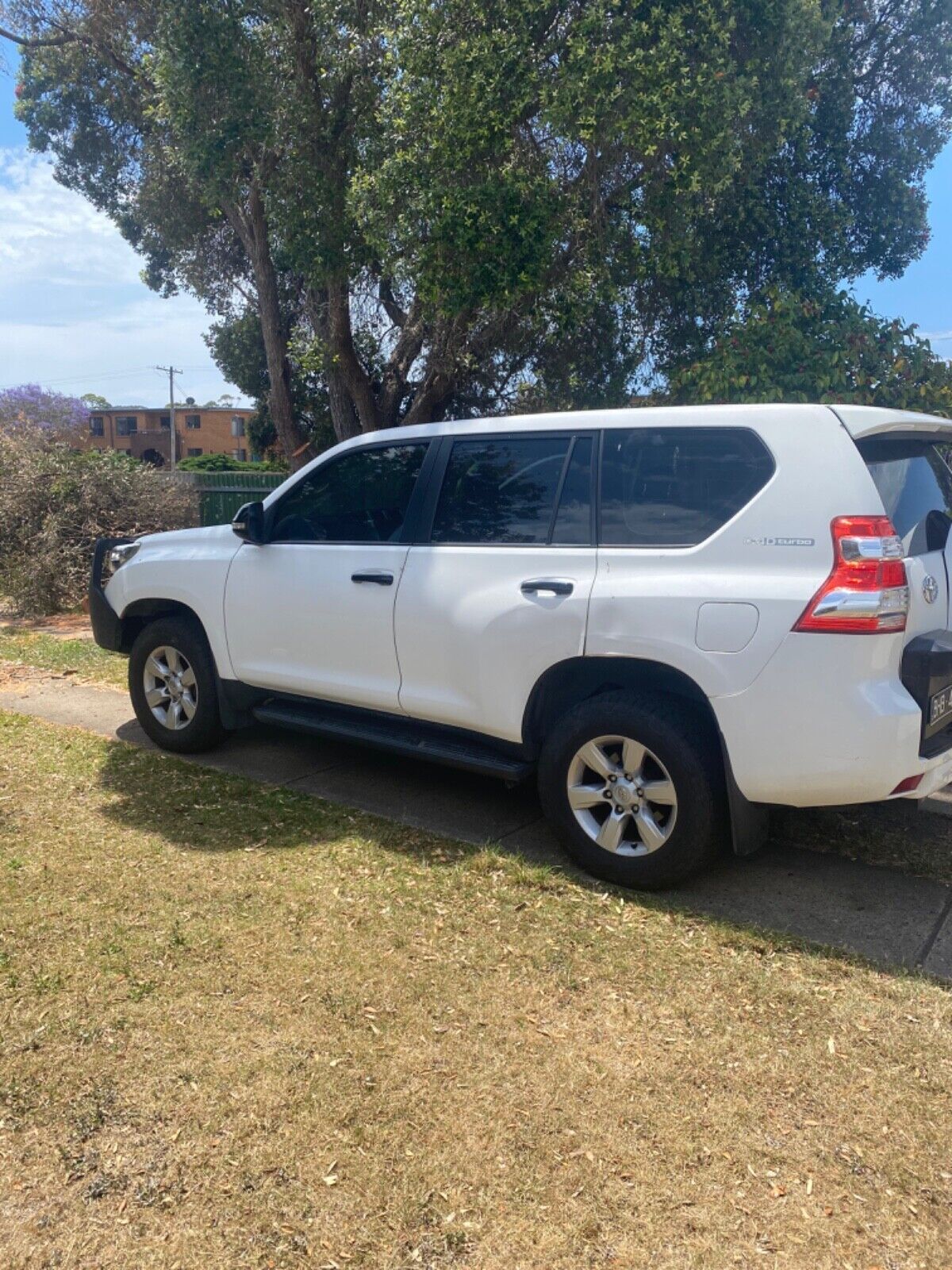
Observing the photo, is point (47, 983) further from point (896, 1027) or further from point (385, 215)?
point (385, 215)

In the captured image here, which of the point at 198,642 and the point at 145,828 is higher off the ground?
the point at 198,642

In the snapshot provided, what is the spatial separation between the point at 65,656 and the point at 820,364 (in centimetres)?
692

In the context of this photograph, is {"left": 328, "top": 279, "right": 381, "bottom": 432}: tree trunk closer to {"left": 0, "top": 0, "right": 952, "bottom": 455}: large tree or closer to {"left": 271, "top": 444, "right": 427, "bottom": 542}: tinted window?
{"left": 0, "top": 0, "right": 952, "bottom": 455}: large tree

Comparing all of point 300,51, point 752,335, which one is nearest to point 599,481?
point 752,335

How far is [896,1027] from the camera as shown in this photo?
3.23 metres

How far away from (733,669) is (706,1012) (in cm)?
121

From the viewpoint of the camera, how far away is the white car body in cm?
367

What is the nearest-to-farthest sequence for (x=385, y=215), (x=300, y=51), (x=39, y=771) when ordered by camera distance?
(x=39, y=771), (x=385, y=215), (x=300, y=51)

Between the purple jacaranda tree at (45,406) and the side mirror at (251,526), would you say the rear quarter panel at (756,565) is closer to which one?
the side mirror at (251,526)

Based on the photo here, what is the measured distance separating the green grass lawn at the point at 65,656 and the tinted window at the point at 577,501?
4824 millimetres

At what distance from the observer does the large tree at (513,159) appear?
933cm

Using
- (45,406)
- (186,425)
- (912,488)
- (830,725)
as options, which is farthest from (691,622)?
(186,425)

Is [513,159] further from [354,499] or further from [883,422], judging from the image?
[883,422]

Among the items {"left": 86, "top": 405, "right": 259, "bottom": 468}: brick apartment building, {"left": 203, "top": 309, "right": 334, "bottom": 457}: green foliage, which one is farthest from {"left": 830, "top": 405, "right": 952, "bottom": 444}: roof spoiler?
{"left": 86, "top": 405, "right": 259, "bottom": 468}: brick apartment building
